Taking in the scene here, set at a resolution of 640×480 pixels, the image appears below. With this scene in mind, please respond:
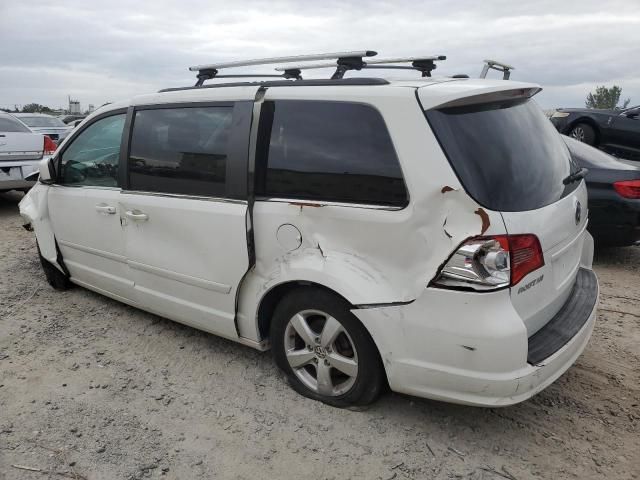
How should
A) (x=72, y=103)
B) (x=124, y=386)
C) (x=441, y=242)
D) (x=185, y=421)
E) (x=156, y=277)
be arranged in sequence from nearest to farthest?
1. (x=441, y=242)
2. (x=185, y=421)
3. (x=124, y=386)
4. (x=156, y=277)
5. (x=72, y=103)

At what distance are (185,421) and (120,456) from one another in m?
0.37

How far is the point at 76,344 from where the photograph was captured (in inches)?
145

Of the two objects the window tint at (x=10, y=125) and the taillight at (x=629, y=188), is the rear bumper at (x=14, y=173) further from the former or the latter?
the taillight at (x=629, y=188)

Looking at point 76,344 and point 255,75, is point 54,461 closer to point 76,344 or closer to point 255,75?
point 76,344

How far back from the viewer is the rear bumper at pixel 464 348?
88.7 inches

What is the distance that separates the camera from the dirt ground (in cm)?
246

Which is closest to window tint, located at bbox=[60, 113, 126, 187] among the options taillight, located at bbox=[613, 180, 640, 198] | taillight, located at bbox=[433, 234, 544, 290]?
taillight, located at bbox=[433, 234, 544, 290]

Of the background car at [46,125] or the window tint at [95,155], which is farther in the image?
the background car at [46,125]

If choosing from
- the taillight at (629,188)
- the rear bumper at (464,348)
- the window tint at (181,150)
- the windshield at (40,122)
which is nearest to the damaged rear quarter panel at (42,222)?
the window tint at (181,150)

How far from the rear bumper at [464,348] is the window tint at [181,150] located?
49.0 inches

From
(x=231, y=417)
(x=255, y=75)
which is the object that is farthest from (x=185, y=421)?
(x=255, y=75)

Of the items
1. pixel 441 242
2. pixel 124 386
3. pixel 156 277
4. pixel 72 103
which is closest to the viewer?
pixel 441 242

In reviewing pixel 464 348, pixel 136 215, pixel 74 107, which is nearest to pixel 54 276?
pixel 136 215

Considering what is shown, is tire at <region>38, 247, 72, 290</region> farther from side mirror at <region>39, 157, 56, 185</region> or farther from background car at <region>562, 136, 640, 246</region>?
background car at <region>562, 136, 640, 246</region>
